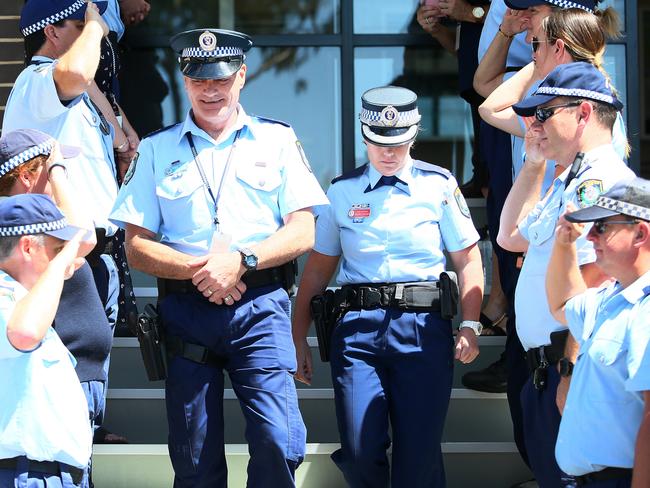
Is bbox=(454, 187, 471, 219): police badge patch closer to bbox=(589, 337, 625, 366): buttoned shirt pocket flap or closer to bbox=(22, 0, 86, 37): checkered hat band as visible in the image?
bbox=(589, 337, 625, 366): buttoned shirt pocket flap

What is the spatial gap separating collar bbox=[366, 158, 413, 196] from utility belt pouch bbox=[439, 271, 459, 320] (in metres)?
0.38

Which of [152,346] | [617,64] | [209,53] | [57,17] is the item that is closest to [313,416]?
[152,346]

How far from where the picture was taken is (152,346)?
4098mm

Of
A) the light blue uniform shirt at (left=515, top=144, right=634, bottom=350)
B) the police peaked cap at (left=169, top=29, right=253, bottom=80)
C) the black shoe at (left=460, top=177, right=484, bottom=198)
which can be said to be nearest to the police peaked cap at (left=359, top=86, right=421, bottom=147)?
the police peaked cap at (left=169, top=29, right=253, bottom=80)

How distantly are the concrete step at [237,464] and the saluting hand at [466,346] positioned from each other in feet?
2.12

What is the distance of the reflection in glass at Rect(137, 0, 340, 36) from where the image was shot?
6766 mm

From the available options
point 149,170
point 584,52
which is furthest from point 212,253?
point 584,52

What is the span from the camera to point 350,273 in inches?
177

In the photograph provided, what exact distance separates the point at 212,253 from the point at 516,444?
159 centimetres

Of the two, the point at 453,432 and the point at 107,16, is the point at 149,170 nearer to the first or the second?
the point at 107,16

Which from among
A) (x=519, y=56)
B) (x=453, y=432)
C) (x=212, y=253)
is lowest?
(x=453, y=432)

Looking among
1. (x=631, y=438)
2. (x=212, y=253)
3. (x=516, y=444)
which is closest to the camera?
(x=631, y=438)

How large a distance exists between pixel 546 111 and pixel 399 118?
2.94ft

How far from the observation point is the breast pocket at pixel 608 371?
9.66 ft
